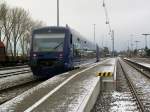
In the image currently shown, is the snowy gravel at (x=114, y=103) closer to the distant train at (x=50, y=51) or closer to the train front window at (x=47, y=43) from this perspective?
the distant train at (x=50, y=51)

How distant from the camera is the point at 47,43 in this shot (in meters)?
26.8

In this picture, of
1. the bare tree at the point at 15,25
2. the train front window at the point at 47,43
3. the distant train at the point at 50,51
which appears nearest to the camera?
the distant train at the point at 50,51

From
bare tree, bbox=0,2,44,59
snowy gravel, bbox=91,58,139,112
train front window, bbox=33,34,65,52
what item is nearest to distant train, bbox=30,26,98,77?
train front window, bbox=33,34,65,52

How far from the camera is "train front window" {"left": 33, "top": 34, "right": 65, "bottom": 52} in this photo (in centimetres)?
2667

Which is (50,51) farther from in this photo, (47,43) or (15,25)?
(15,25)

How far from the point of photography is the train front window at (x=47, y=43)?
2667cm

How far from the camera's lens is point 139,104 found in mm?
14961

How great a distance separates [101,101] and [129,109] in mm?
2244

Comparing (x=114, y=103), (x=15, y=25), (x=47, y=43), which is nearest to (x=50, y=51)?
(x=47, y=43)

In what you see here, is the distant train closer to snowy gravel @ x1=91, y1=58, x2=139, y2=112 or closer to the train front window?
the train front window

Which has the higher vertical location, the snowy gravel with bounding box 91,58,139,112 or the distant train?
the distant train

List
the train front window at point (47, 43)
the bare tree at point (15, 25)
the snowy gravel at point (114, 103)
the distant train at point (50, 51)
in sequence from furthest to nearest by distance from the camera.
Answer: the bare tree at point (15, 25) < the train front window at point (47, 43) < the distant train at point (50, 51) < the snowy gravel at point (114, 103)

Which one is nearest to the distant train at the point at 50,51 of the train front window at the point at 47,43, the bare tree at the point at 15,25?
the train front window at the point at 47,43

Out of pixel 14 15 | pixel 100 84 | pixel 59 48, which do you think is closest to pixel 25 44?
pixel 14 15
